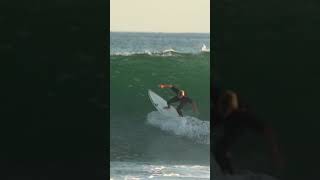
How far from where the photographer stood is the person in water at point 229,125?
527 cm

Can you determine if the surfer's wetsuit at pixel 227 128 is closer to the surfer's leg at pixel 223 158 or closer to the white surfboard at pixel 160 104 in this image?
the surfer's leg at pixel 223 158

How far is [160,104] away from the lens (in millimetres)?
5316

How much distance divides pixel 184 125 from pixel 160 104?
285 millimetres

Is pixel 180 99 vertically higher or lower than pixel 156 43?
lower

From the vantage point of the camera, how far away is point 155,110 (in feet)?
17.4

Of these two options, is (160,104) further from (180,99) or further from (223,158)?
(223,158)

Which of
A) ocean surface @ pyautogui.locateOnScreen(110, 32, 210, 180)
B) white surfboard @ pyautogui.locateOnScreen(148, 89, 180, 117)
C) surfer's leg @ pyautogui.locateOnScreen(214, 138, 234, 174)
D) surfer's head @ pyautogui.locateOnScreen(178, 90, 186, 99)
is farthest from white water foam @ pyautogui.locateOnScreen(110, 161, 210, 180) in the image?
surfer's head @ pyautogui.locateOnScreen(178, 90, 186, 99)

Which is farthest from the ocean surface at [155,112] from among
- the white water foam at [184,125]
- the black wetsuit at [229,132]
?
the black wetsuit at [229,132]

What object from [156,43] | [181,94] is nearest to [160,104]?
[181,94]

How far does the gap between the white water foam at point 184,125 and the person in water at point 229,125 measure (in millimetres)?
100
